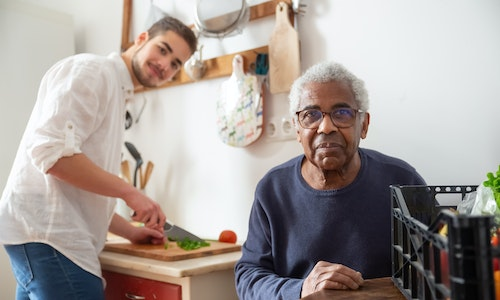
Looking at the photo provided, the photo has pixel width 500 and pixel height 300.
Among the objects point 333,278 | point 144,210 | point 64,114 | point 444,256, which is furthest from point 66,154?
point 444,256

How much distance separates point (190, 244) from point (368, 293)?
84 centimetres

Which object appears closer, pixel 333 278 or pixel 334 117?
pixel 333 278

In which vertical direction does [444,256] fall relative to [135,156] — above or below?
below

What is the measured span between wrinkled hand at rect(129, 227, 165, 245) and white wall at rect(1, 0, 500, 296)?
Answer: 252mm

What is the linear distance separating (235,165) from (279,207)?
59cm

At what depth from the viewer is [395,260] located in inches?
31.1

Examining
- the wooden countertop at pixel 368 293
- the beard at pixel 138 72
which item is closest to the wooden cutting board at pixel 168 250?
the beard at pixel 138 72

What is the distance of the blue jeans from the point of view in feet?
4.10

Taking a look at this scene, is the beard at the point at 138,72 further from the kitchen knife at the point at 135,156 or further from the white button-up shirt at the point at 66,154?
the kitchen knife at the point at 135,156

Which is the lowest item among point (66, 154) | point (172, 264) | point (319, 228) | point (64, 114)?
point (172, 264)

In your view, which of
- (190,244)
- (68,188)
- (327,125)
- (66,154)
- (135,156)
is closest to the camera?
(327,125)

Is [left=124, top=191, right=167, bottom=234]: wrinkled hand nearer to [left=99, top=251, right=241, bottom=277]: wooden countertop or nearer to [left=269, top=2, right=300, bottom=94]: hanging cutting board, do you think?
[left=99, top=251, right=241, bottom=277]: wooden countertop

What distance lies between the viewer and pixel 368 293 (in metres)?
0.74

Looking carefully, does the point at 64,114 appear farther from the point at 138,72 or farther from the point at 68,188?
the point at 138,72
